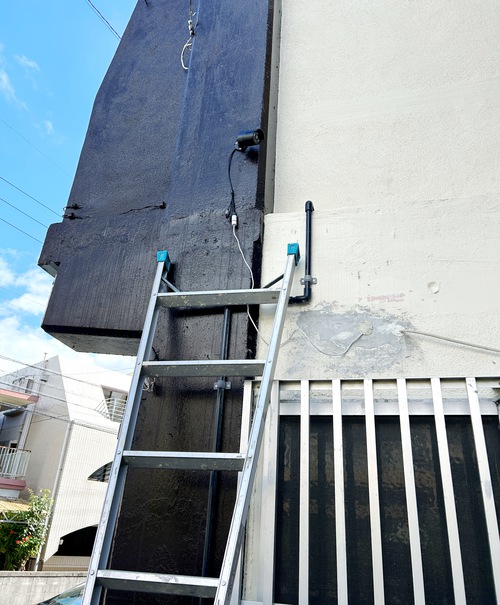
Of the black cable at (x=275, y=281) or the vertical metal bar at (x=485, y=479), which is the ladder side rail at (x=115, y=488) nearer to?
the black cable at (x=275, y=281)

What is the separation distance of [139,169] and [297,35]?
5.13ft

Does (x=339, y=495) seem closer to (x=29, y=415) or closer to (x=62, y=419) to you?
(x=62, y=419)

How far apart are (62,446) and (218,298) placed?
43.4 feet

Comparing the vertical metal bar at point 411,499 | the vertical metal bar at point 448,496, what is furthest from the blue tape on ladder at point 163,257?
the vertical metal bar at point 448,496

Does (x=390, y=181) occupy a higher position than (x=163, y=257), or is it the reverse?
(x=390, y=181)

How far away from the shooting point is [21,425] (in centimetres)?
1567

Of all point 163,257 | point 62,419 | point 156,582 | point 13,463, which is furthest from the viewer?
point 62,419

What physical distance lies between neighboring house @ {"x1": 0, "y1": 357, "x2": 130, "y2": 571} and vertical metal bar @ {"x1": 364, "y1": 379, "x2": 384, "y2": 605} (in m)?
12.7

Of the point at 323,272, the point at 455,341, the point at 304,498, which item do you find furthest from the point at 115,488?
the point at 455,341

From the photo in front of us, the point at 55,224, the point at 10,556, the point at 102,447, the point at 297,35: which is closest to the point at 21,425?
the point at 102,447

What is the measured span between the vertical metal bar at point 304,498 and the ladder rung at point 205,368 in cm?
27

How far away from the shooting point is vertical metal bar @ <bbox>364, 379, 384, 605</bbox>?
1833 mm

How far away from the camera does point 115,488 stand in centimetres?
179

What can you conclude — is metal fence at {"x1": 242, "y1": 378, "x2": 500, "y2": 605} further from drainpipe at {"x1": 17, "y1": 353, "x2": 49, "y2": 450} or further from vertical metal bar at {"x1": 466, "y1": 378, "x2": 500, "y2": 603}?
drainpipe at {"x1": 17, "y1": 353, "x2": 49, "y2": 450}
